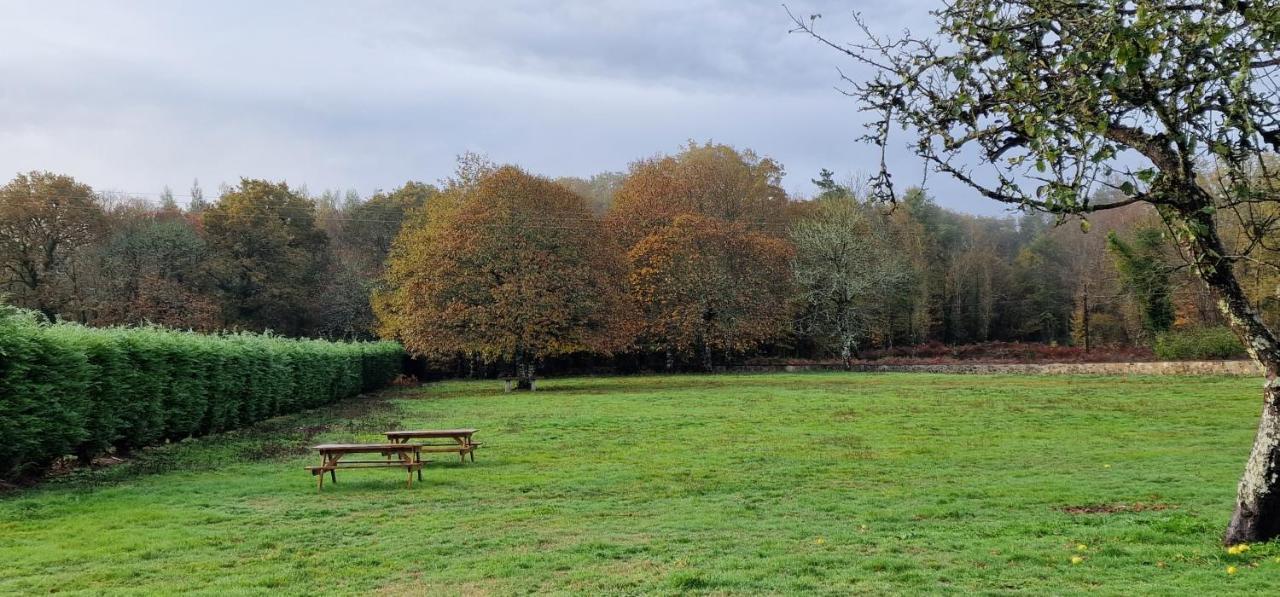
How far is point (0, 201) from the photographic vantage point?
42.5 m


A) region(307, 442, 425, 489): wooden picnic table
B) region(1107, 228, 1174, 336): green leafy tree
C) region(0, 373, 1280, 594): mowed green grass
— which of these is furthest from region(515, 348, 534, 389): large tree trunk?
region(1107, 228, 1174, 336): green leafy tree

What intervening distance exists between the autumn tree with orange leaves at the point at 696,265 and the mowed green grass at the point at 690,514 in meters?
25.8

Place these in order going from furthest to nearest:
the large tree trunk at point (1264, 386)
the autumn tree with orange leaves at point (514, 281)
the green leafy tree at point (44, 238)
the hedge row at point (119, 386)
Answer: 1. the green leafy tree at point (44, 238)
2. the autumn tree with orange leaves at point (514, 281)
3. the hedge row at point (119, 386)
4. the large tree trunk at point (1264, 386)

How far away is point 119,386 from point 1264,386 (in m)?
16.3

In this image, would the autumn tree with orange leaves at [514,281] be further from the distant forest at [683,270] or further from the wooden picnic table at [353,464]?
the wooden picnic table at [353,464]

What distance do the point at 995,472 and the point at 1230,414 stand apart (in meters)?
10.7

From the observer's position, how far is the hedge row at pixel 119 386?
11.5m

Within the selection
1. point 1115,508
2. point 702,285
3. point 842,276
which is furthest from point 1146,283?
point 1115,508

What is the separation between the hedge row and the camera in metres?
11.5

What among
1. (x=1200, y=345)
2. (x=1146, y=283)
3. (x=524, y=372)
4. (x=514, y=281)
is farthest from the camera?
(x=1146, y=283)

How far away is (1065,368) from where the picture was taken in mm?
38562

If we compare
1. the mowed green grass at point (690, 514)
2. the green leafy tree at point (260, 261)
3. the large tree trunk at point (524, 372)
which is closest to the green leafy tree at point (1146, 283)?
the mowed green grass at point (690, 514)

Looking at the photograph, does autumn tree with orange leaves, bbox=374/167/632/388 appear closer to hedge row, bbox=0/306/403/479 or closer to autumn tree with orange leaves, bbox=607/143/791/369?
autumn tree with orange leaves, bbox=607/143/791/369

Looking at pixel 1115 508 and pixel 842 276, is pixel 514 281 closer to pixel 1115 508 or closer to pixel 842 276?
pixel 842 276
